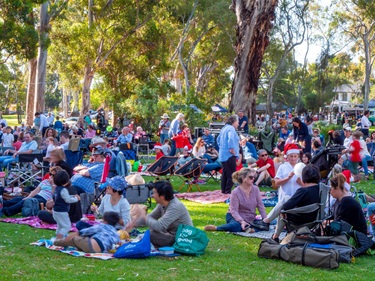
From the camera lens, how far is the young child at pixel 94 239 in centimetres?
766

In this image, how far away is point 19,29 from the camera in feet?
85.0

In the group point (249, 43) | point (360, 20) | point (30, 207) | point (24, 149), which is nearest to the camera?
point (30, 207)

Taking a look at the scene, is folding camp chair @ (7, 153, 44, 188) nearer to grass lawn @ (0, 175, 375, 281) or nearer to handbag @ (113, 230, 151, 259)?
grass lawn @ (0, 175, 375, 281)

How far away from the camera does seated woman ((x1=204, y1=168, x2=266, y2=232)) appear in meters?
9.34

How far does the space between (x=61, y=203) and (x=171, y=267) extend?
2.17m

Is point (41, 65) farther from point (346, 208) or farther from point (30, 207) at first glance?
point (346, 208)

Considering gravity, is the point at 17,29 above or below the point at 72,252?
above

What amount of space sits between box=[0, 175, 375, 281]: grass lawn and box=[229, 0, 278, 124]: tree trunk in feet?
53.1

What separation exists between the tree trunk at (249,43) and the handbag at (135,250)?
17119 millimetres

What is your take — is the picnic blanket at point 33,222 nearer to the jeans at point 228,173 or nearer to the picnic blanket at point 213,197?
the picnic blanket at point 213,197

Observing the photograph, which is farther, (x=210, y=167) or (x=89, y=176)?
(x=210, y=167)

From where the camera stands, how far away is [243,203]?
9.46 meters

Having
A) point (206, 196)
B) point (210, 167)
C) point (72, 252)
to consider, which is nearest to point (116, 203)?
point (72, 252)

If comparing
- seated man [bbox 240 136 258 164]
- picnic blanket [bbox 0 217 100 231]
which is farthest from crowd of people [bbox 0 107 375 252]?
seated man [bbox 240 136 258 164]
